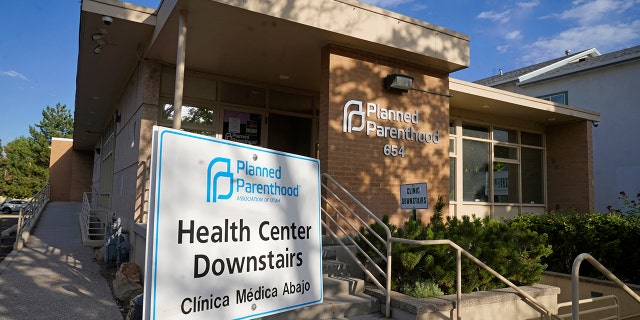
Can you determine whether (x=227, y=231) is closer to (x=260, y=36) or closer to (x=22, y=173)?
(x=260, y=36)

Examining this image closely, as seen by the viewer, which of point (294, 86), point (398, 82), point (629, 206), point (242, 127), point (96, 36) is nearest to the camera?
point (96, 36)

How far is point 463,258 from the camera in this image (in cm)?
527

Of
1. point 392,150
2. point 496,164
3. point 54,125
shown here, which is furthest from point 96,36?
point 54,125

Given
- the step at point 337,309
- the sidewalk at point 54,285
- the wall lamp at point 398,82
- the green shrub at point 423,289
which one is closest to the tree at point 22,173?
the sidewalk at point 54,285

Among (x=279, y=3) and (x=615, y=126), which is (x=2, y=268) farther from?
(x=615, y=126)

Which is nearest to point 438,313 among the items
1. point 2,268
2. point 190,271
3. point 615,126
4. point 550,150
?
point 190,271

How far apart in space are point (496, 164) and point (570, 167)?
2519mm

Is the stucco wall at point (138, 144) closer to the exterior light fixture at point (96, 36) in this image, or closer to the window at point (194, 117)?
the window at point (194, 117)

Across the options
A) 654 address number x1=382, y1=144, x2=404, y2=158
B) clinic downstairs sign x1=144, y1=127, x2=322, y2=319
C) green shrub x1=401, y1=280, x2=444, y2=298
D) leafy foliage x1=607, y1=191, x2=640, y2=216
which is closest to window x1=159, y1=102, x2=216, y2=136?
654 address number x1=382, y1=144, x2=404, y2=158

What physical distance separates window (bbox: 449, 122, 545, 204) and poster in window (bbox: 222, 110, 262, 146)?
5.36 metres

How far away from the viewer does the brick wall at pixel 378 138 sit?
7.12 meters

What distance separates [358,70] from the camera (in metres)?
7.44

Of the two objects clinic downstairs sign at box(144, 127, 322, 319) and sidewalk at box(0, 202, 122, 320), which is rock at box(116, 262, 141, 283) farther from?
clinic downstairs sign at box(144, 127, 322, 319)

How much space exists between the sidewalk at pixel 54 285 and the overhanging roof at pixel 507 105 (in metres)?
8.09
